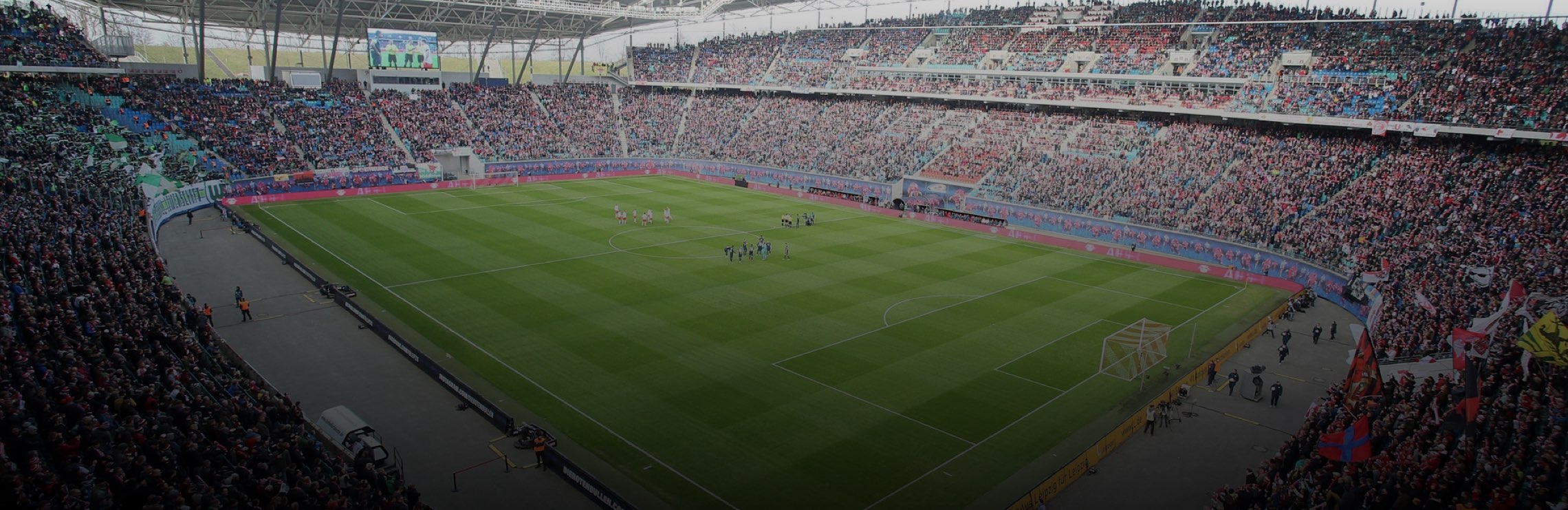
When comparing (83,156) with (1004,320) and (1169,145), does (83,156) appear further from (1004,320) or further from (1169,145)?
(1169,145)

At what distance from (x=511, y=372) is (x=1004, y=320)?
662 inches

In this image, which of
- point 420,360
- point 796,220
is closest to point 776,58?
point 796,220

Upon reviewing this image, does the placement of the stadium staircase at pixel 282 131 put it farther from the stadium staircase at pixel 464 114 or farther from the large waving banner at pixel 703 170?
the stadium staircase at pixel 464 114

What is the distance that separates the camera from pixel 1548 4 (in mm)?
40312

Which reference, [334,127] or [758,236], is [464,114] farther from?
[758,236]

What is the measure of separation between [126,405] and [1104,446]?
19.5 metres

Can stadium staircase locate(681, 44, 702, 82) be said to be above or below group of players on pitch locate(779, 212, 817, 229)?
above

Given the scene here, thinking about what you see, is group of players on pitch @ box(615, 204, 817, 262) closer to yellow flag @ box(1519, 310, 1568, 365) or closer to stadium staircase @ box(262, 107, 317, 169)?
stadium staircase @ box(262, 107, 317, 169)

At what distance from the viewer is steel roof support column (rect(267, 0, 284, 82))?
57438mm

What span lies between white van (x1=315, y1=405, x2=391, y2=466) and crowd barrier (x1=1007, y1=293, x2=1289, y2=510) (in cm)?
1299

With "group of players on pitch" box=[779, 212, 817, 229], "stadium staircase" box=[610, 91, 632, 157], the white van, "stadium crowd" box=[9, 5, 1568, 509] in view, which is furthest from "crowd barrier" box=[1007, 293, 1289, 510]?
"stadium staircase" box=[610, 91, 632, 157]

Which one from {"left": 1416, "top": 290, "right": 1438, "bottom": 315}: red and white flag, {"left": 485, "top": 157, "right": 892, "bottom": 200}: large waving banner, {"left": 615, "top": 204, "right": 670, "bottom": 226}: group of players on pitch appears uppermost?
{"left": 485, "top": 157, "right": 892, "bottom": 200}: large waving banner

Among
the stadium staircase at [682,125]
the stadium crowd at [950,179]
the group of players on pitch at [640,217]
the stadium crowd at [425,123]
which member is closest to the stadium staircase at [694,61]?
the stadium staircase at [682,125]

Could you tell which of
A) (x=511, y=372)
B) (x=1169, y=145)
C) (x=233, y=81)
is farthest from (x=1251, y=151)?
(x=233, y=81)
